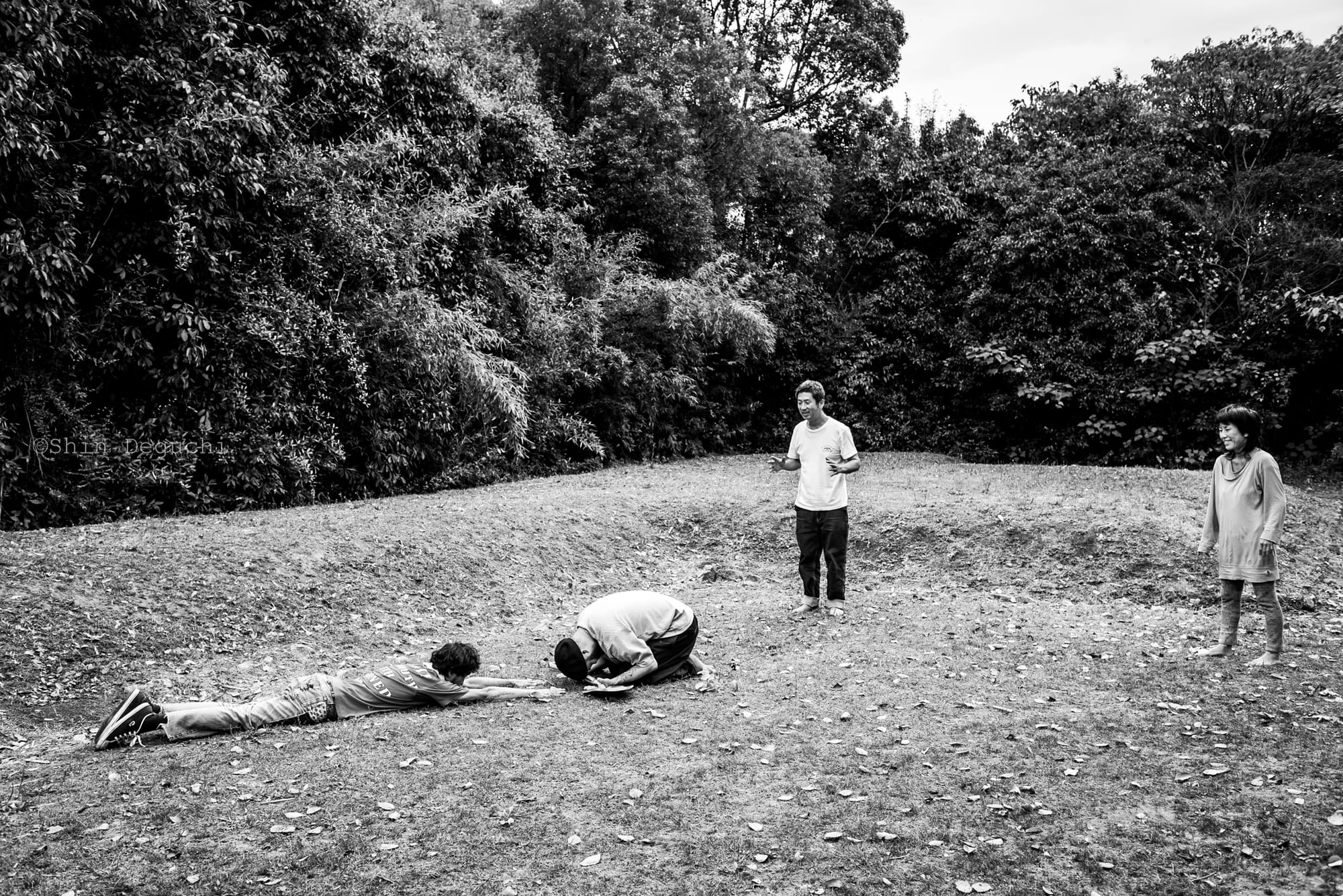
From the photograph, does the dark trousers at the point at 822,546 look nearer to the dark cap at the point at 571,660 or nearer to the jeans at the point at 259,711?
the dark cap at the point at 571,660

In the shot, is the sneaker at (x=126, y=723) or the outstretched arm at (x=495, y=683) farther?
the outstretched arm at (x=495, y=683)

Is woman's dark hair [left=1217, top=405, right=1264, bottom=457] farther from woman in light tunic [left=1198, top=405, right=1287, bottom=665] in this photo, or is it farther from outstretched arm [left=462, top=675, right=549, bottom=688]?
outstretched arm [left=462, top=675, right=549, bottom=688]

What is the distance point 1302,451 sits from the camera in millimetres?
17500

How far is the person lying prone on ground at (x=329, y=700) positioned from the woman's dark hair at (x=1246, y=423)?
498 cm

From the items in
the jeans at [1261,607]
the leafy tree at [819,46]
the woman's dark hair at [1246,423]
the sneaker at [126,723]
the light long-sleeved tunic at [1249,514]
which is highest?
the leafy tree at [819,46]

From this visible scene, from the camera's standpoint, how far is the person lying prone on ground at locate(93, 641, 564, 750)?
512cm

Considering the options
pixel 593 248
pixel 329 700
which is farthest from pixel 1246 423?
pixel 593 248

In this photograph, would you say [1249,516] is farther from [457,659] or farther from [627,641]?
[457,659]

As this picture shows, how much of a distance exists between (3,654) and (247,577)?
2.02 m

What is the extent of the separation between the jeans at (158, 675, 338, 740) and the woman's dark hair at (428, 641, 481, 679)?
639 millimetres

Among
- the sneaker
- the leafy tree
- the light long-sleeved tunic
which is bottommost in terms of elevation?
the sneaker

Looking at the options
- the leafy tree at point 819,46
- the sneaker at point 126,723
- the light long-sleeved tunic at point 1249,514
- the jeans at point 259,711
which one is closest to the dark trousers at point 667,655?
the jeans at point 259,711

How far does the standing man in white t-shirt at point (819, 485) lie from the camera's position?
7.73 meters

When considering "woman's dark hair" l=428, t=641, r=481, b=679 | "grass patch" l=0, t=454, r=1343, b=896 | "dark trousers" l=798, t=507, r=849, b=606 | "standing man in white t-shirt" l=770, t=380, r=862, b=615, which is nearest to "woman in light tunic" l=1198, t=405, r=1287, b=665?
"grass patch" l=0, t=454, r=1343, b=896
